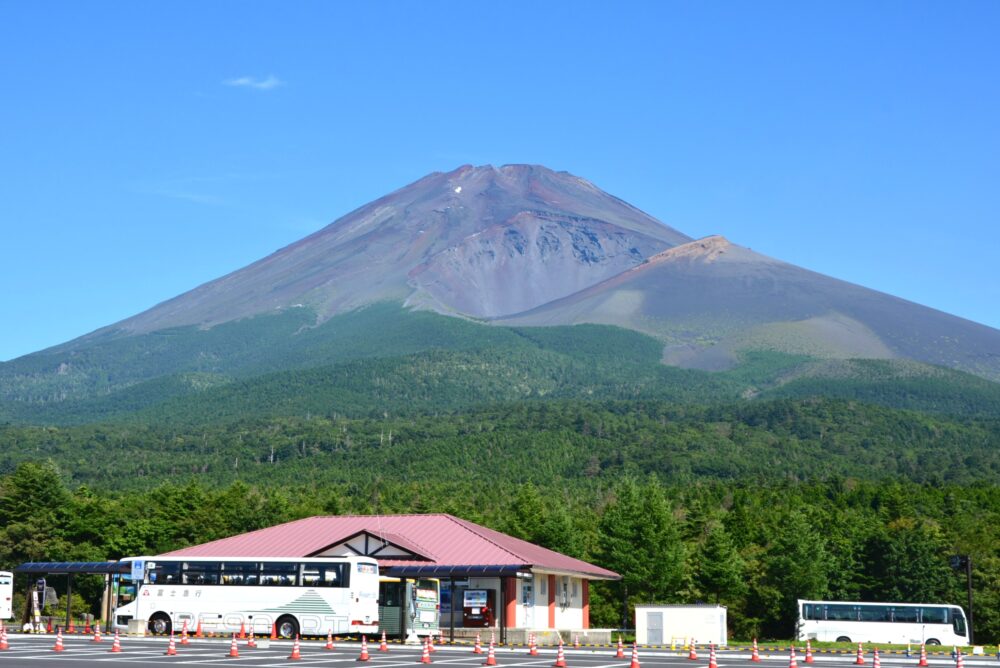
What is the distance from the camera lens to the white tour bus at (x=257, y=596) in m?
49.2

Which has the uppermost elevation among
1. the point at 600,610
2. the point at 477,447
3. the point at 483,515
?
the point at 477,447

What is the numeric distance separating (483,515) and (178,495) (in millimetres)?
20098

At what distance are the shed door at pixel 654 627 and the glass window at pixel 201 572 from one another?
57.1 feet

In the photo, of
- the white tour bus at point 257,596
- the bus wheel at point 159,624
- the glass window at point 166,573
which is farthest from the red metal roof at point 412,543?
the bus wheel at point 159,624

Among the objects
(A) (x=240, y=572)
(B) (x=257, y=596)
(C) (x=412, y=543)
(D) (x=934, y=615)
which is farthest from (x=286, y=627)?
(D) (x=934, y=615)

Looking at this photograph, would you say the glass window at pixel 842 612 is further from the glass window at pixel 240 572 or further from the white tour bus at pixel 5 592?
the white tour bus at pixel 5 592

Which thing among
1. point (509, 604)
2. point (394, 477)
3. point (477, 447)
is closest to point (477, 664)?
point (509, 604)

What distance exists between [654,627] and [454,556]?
8596mm

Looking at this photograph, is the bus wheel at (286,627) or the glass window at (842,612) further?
the glass window at (842,612)

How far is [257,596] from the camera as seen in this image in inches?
1976

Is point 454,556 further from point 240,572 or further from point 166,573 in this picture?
point 166,573

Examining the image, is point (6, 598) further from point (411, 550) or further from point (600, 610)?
point (600, 610)

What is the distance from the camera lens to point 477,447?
7643 inches

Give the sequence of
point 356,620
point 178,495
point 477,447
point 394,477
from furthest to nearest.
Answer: point 477,447
point 394,477
point 178,495
point 356,620
